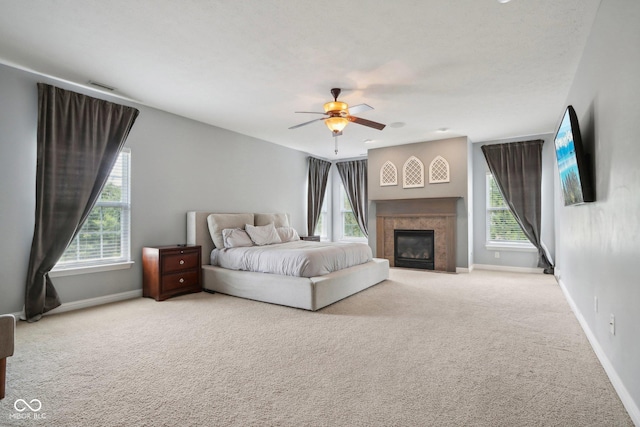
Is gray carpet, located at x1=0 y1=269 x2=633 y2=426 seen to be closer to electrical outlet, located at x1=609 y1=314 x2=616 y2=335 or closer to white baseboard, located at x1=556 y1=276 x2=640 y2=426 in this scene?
white baseboard, located at x1=556 y1=276 x2=640 y2=426

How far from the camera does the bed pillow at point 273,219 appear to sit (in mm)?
6180

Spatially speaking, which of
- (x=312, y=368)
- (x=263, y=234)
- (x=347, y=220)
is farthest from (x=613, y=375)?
(x=347, y=220)

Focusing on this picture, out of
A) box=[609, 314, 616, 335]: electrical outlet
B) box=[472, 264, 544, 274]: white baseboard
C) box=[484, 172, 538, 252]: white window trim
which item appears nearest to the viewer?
box=[609, 314, 616, 335]: electrical outlet

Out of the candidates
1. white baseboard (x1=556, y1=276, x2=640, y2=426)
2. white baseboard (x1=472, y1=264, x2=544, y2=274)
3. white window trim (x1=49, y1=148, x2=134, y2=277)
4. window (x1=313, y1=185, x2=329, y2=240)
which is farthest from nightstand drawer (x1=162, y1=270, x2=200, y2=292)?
white baseboard (x1=472, y1=264, x2=544, y2=274)

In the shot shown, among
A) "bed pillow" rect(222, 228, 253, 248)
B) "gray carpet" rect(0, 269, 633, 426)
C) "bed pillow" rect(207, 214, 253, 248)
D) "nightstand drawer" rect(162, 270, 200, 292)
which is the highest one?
"bed pillow" rect(207, 214, 253, 248)

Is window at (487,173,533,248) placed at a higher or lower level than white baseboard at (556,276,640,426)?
higher

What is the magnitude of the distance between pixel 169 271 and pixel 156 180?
1.33m

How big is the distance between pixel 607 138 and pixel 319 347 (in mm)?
2591

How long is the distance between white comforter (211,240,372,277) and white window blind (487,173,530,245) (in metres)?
3.18

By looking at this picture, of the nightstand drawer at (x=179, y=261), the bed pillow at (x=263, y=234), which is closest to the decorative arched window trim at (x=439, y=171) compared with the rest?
the bed pillow at (x=263, y=234)

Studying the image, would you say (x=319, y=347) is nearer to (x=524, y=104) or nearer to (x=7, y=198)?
(x=7, y=198)

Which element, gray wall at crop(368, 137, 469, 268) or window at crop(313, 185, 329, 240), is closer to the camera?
gray wall at crop(368, 137, 469, 268)

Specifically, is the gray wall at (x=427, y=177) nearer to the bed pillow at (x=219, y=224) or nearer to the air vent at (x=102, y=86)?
the bed pillow at (x=219, y=224)

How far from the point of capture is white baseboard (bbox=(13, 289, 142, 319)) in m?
3.80
